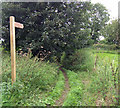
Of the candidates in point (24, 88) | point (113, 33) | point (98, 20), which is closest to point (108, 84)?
point (113, 33)

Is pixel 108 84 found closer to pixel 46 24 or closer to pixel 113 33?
pixel 113 33

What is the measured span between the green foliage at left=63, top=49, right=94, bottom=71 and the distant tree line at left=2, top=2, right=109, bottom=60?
127cm

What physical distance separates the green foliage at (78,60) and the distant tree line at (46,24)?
127 centimetres

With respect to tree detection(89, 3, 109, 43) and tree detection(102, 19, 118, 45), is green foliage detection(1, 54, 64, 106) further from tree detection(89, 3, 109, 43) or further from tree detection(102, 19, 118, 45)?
tree detection(89, 3, 109, 43)

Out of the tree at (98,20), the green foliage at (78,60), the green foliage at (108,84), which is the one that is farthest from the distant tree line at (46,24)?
the tree at (98,20)

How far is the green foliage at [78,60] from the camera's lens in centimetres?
807

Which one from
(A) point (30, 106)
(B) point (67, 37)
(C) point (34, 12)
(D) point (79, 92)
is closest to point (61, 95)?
(D) point (79, 92)

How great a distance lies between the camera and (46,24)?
6.30m

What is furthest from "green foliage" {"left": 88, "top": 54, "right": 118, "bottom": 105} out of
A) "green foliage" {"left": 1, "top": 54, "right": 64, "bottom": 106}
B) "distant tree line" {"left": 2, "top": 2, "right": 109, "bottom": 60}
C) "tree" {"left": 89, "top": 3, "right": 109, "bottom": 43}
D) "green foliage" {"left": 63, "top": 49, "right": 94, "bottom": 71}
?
"tree" {"left": 89, "top": 3, "right": 109, "bottom": 43}

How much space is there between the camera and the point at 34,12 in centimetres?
680

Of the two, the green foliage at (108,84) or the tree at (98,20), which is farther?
the tree at (98,20)

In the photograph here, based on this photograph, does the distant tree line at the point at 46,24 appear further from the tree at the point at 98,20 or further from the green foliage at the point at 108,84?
the tree at the point at 98,20

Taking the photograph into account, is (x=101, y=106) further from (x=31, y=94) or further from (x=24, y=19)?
(x=24, y=19)

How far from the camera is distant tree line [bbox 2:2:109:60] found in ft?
20.7
